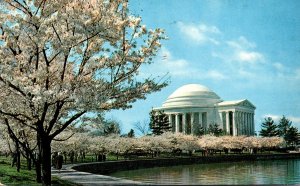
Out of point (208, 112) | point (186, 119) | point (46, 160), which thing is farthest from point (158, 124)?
point (46, 160)

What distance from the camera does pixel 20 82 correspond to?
575 inches

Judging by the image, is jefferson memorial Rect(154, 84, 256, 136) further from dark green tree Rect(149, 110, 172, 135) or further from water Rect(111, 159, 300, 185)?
water Rect(111, 159, 300, 185)

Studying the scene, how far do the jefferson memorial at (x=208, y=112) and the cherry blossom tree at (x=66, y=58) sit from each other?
4504 inches

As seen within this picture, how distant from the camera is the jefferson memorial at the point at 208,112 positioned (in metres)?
132

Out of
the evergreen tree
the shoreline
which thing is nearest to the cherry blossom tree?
the shoreline

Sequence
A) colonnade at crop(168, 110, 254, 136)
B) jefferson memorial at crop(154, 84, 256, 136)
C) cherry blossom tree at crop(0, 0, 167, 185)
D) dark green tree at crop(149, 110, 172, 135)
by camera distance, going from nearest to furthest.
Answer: cherry blossom tree at crop(0, 0, 167, 185)
dark green tree at crop(149, 110, 172, 135)
colonnade at crop(168, 110, 254, 136)
jefferson memorial at crop(154, 84, 256, 136)

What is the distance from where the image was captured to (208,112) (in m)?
136

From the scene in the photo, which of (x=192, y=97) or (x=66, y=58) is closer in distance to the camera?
(x=66, y=58)

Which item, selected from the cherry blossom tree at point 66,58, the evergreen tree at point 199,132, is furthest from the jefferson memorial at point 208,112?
the cherry blossom tree at point 66,58

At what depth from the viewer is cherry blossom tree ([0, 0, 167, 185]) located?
14609 millimetres

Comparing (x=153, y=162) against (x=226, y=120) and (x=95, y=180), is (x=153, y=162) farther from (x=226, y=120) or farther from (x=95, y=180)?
(x=226, y=120)

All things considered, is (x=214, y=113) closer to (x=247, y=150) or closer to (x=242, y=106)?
(x=242, y=106)

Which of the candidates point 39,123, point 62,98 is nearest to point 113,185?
point 39,123

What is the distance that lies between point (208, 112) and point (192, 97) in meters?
6.85
